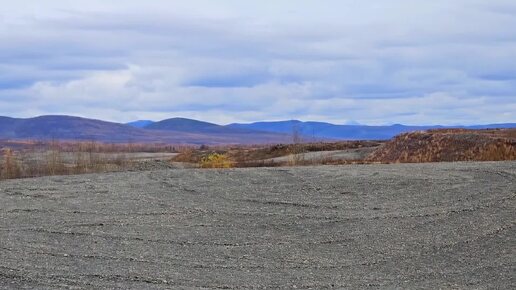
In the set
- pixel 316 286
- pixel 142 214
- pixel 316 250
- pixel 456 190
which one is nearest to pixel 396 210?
pixel 456 190

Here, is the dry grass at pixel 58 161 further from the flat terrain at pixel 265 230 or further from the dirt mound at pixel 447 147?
the dirt mound at pixel 447 147

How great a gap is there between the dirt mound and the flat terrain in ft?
21.2

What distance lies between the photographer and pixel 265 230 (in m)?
15.6

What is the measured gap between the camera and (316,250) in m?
14.2

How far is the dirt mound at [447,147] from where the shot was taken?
29.3 metres

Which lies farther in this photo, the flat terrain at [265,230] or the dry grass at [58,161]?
the dry grass at [58,161]

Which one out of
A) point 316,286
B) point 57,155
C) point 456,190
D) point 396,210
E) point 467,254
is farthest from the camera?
point 57,155

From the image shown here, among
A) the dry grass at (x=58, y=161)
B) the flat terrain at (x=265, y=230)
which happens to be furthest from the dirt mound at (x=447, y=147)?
the dry grass at (x=58, y=161)

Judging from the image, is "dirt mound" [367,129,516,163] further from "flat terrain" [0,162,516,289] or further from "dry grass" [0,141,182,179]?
"dry grass" [0,141,182,179]

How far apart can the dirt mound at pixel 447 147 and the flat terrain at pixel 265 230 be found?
6.46 metres

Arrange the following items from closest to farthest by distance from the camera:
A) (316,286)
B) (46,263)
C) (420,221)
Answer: (316,286)
(46,263)
(420,221)

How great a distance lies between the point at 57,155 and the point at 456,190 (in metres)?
13.7

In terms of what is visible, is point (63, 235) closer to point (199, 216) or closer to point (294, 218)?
point (199, 216)

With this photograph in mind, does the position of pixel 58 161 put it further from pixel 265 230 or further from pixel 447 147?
pixel 265 230
